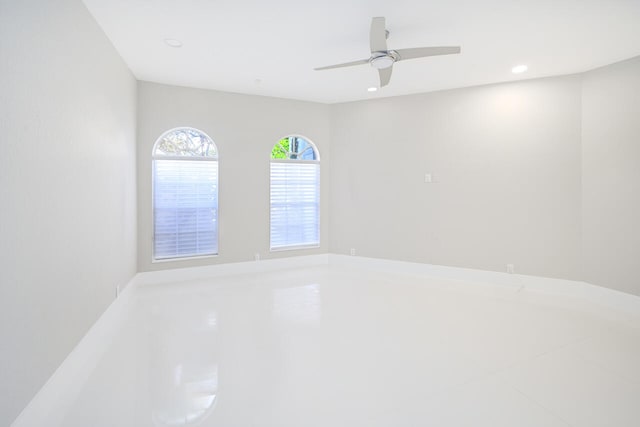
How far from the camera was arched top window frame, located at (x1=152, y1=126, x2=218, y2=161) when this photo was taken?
485 centimetres

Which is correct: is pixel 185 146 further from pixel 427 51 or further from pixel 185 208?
pixel 427 51

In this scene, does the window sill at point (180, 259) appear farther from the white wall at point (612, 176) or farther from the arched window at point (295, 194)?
the white wall at point (612, 176)

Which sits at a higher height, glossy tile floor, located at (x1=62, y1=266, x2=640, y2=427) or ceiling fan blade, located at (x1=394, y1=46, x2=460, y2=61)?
ceiling fan blade, located at (x1=394, y1=46, x2=460, y2=61)

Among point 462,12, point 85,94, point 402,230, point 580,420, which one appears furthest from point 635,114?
point 85,94

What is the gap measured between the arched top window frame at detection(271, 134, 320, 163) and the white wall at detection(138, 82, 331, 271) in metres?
0.10

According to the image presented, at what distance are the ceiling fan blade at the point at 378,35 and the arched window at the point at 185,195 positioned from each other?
315 centimetres

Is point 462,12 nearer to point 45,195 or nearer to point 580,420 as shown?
point 580,420

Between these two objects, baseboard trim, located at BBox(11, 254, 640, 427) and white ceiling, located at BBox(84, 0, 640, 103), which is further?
white ceiling, located at BBox(84, 0, 640, 103)

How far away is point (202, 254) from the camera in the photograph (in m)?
5.13

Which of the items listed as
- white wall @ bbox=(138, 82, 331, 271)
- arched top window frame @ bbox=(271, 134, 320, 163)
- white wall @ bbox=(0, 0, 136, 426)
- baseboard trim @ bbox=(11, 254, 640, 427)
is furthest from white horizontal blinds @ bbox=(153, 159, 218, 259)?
white wall @ bbox=(0, 0, 136, 426)

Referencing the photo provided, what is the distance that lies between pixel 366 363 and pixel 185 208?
3.61m

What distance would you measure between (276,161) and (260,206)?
82 cm

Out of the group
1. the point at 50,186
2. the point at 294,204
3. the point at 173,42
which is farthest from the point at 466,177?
the point at 50,186

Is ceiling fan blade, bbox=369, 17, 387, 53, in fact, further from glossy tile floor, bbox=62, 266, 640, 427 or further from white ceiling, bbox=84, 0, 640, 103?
glossy tile floor, bbox=62, 266, 640, 427
